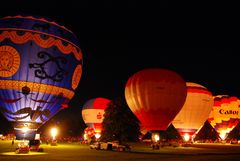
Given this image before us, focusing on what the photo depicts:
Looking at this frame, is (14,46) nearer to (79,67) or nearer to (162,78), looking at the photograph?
(79,67)

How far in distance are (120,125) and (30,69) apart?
36699 millimetres

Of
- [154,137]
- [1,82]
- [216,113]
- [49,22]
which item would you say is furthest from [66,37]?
[216,113]

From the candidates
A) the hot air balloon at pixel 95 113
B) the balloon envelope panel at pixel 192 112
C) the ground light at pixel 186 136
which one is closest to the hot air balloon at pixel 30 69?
the balloon envelope panel at pixel 192 112

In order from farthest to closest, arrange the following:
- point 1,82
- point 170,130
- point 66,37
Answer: point 170,130
point 66,37
point 1,82

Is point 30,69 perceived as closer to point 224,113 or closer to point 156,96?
point 156,96

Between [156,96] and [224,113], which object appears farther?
[224,113]

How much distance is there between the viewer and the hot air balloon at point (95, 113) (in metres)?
67.1

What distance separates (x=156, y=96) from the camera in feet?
116

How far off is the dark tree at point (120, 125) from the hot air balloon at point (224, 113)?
13711mm

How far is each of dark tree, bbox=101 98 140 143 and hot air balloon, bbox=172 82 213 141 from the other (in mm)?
16051

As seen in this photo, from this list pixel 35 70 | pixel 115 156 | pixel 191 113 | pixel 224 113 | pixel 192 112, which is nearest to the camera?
pixel 115 156

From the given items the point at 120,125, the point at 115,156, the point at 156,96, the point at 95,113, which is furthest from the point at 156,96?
the point at 95,113

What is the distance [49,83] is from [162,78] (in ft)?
38.9

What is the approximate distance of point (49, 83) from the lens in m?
29.0
